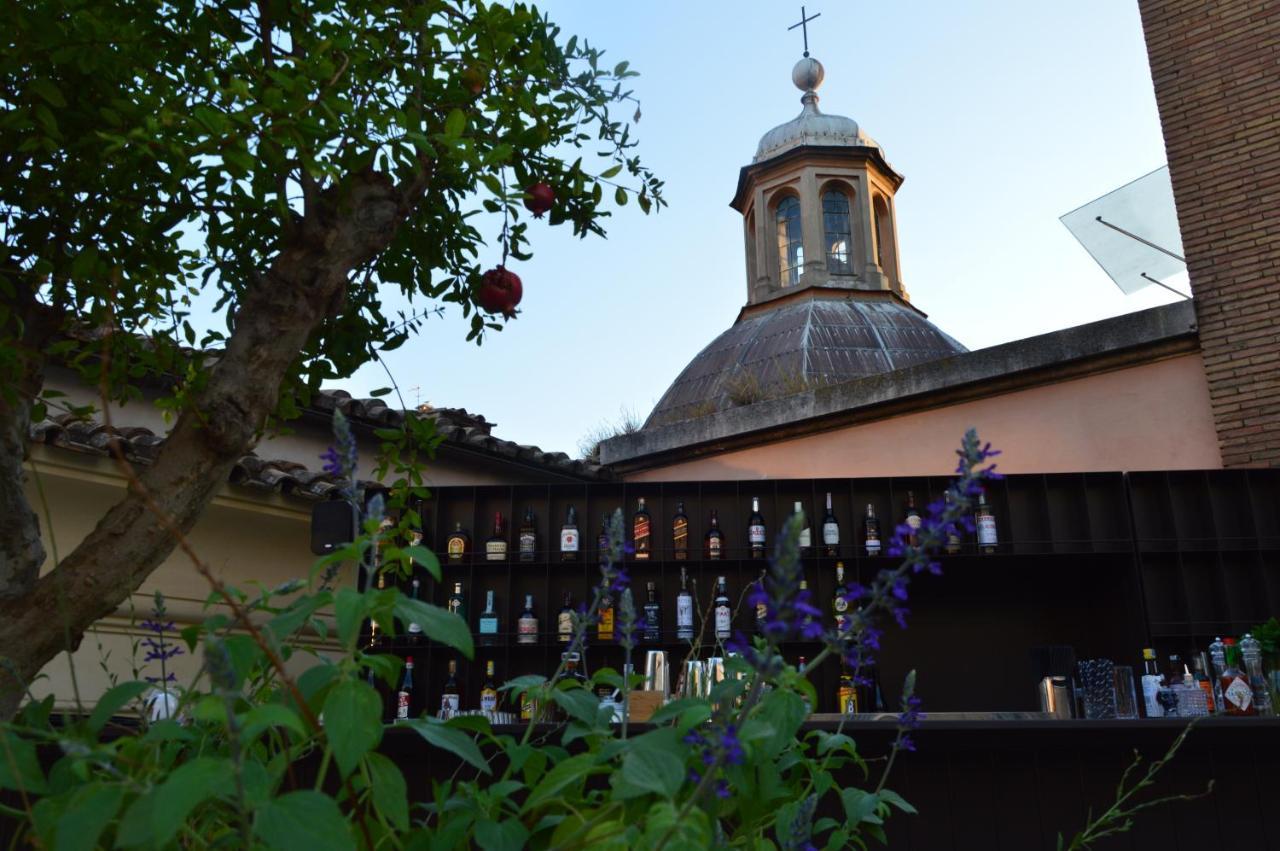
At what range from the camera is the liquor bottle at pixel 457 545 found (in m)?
6.10

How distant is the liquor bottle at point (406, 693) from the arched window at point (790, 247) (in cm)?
1139

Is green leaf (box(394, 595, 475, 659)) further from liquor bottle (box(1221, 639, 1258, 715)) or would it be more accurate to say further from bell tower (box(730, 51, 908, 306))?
bell tower (box(730, 51, 908, 306))

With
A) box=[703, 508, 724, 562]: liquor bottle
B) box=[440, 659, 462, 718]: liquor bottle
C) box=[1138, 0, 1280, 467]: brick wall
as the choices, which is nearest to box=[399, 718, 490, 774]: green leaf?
box=[440, 659, 462, 718]: liquor bottle

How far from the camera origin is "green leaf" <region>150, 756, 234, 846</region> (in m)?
0.68

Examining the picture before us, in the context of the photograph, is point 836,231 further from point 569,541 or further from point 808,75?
point 569,541

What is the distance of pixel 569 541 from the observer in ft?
20.1

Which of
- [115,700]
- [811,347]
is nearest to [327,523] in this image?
[115,700]

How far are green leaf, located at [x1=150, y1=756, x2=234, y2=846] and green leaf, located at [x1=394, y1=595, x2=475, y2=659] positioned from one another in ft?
0.64

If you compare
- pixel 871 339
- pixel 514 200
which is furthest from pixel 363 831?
pixel 871 339

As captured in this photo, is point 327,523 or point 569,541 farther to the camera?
point 569,541

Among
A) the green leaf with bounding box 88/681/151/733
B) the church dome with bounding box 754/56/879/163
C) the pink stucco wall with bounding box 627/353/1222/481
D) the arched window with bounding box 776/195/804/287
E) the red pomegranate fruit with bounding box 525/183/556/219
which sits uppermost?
the church dome with bounding box 754/56/879/163

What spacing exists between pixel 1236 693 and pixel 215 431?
3.89m

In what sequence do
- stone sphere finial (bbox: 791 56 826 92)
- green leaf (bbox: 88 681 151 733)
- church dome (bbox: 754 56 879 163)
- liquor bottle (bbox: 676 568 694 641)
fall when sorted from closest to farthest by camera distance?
1. green leaf (bbox: 88 681 151 733)
2. liquor bottle (bbox: 676 568 694 641)
3. church dome (bbox: 754 56 879 163)
4. stone sphere finial (bbox: 791 56 826 92)

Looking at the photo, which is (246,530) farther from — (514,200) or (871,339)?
(871,339)
